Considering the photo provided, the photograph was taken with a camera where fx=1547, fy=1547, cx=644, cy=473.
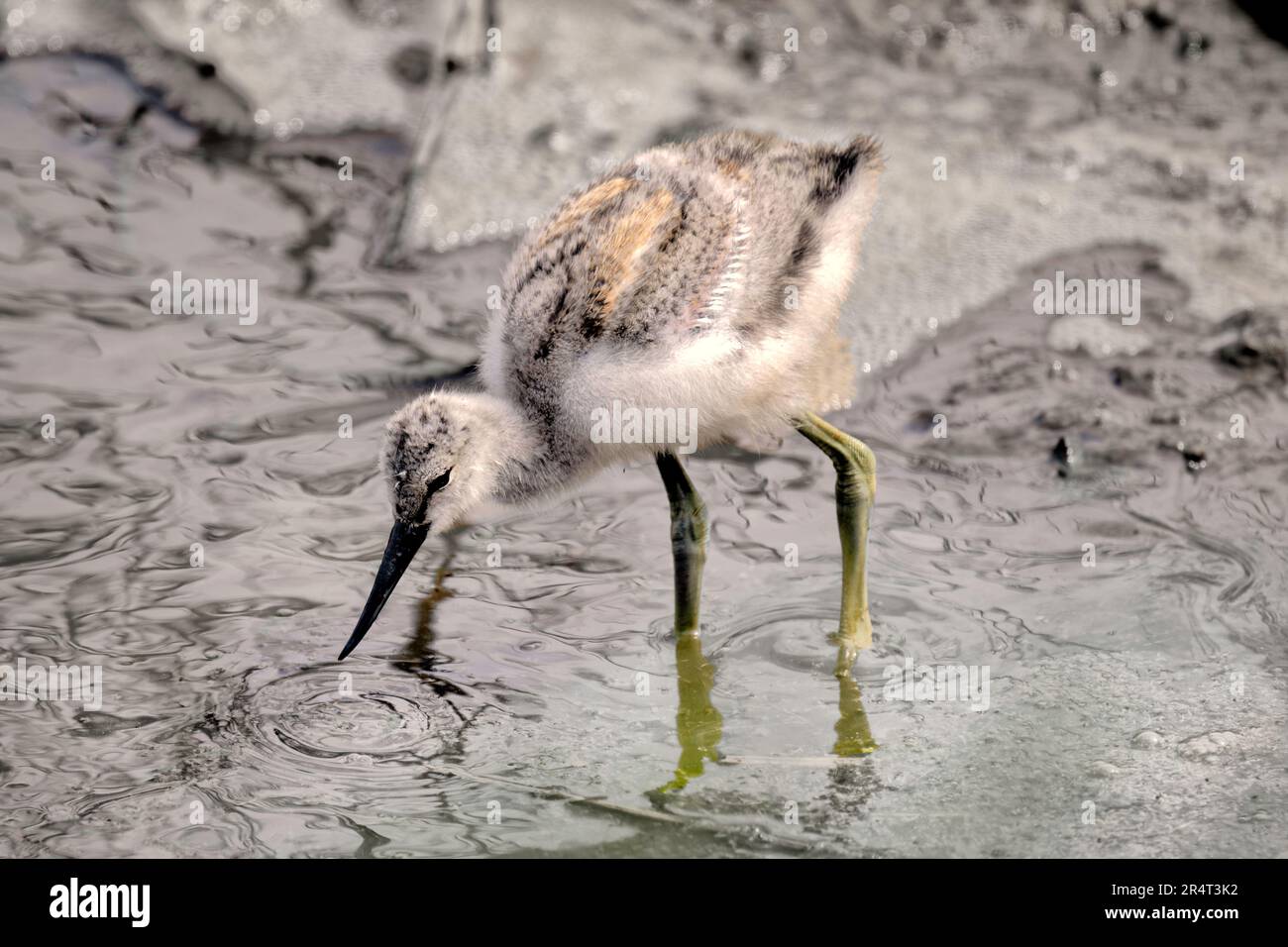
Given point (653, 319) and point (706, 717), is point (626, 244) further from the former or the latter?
point (706, 717)

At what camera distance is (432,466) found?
402 centimetres

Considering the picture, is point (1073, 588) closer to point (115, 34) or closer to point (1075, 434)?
point (1075, 434)

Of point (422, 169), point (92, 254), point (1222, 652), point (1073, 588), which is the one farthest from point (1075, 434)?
point (92, 254)

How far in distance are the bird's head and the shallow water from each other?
437 mm

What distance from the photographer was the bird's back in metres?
3.92

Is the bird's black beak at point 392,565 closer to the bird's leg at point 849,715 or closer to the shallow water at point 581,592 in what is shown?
the shallow water at point 581,592

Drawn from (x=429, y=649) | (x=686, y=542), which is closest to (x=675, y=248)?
(x=686, y=542)

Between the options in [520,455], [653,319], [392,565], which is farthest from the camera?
[520,455]

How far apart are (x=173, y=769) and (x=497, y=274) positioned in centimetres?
318

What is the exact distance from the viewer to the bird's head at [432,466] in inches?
159

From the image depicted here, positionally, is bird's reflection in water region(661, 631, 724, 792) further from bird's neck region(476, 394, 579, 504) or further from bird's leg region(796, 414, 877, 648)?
bird's neck region(476, 394, 579, 504)

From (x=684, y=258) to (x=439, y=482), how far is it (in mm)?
870

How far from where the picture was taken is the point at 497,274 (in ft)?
21.7
